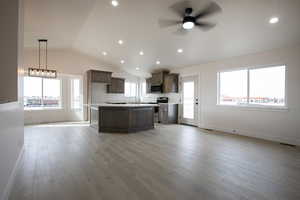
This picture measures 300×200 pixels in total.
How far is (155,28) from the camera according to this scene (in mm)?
4555

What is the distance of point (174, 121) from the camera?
756 centimetres

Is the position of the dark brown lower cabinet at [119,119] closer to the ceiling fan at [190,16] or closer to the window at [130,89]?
the ceiling fan at [190,16]

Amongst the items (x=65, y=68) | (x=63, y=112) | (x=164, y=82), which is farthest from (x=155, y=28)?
(x=63, y=112)

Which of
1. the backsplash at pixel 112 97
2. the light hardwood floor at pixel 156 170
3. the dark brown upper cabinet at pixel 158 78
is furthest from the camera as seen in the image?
the backsplash at pixel 112 97

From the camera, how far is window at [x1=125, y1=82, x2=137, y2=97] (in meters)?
9.22

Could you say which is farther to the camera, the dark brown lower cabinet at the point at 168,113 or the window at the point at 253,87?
the dark brown lower cabinet at the point at 168,113

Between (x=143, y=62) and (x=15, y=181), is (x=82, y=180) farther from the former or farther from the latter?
(x=143, y=62)

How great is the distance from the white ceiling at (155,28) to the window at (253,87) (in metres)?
0.68

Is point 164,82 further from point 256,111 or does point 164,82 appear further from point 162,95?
point 256,111

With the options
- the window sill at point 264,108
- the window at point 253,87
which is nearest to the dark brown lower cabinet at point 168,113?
the window at point 253,87

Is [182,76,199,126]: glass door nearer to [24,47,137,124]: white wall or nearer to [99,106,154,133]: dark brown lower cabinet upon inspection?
[99,106,154,133]: dark brown lower cabinet

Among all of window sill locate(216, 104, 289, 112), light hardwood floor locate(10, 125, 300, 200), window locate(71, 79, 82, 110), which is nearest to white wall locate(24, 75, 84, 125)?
window locate(71, 79, 82, 110)

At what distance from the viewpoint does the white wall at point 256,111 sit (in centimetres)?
415

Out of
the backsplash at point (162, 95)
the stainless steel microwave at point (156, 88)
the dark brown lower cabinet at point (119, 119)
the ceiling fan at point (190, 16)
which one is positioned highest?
the ceiling fan at point (190, 16)
